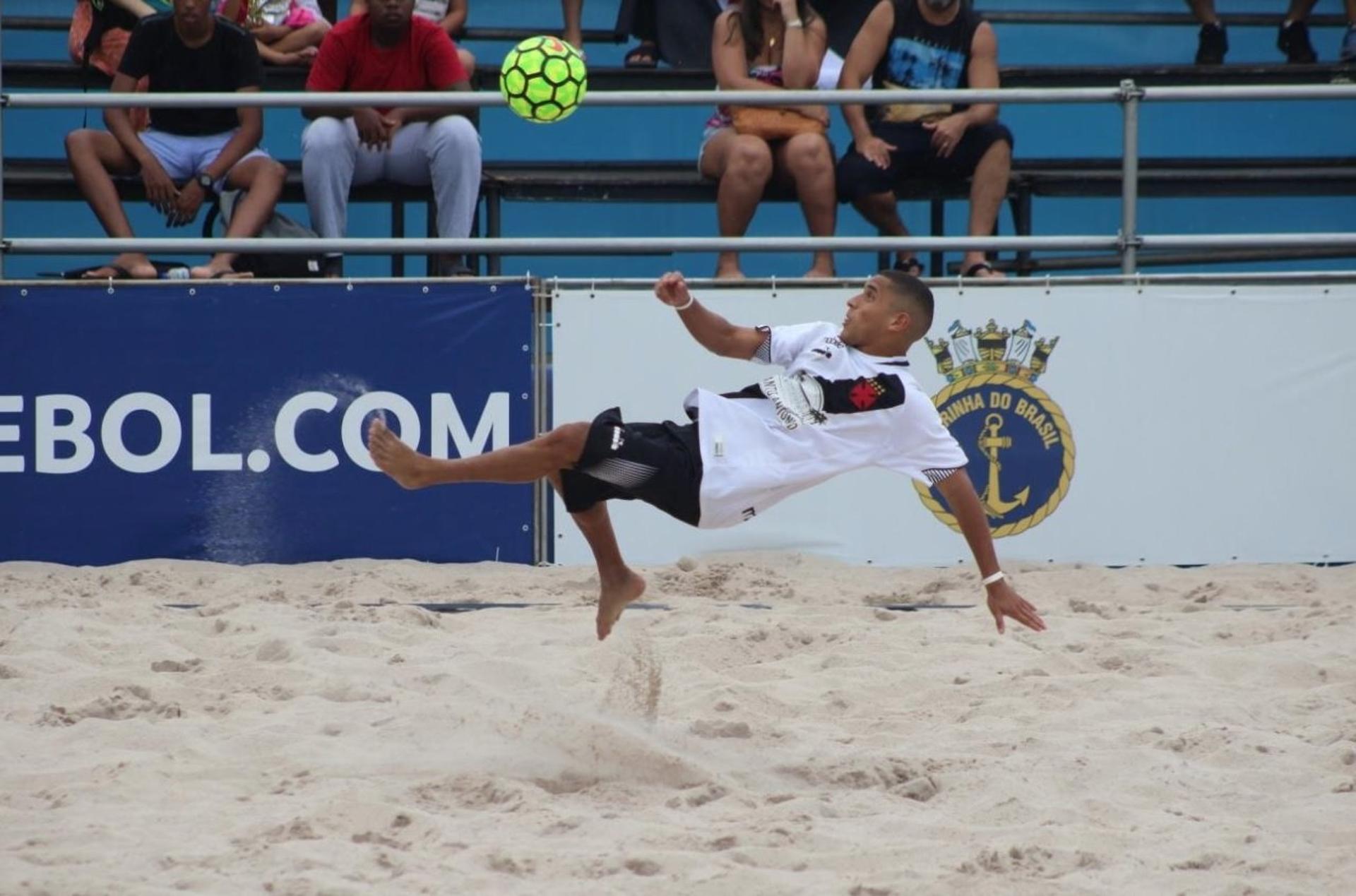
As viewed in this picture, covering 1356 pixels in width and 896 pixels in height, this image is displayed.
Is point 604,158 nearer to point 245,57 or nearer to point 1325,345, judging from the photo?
point 245,57

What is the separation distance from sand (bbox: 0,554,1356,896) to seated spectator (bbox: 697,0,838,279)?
1774 mm

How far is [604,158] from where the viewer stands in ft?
30.6

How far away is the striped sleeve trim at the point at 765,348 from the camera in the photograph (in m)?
5.19

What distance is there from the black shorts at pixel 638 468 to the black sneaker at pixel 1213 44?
5530 millimetres

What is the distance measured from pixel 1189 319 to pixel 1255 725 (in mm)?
2907

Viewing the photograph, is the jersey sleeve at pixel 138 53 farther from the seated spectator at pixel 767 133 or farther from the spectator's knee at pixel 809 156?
the spectator's knee at pixel 809 156

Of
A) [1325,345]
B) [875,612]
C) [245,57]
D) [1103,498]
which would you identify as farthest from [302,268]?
[1325,345]

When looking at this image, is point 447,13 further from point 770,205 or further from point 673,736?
point 673,736

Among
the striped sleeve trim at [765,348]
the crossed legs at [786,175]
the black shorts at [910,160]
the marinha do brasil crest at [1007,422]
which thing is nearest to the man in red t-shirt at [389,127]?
the crossed legs at [786,175]

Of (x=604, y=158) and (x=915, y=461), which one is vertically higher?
(x=604, y=158)

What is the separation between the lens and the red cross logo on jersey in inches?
197

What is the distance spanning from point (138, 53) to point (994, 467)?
428cm

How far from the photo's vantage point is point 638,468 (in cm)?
489

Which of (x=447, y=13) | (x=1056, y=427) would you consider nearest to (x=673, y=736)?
(x=1056, y=427)
